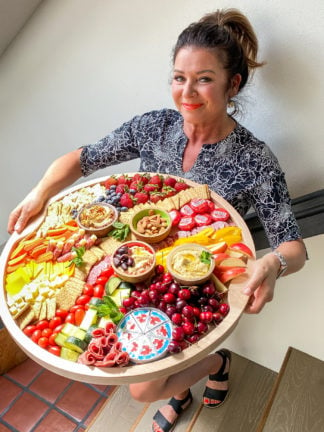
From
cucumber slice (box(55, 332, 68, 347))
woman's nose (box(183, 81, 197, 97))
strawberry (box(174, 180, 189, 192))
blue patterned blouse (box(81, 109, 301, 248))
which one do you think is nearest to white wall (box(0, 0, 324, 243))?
blue patterned blouse (box(81, 109, 301, 248))

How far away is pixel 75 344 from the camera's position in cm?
105

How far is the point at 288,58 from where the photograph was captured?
1533 millimetres

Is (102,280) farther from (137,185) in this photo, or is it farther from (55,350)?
(137,185)

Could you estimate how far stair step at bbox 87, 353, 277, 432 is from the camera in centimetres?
199

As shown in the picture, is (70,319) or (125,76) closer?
(70,319)

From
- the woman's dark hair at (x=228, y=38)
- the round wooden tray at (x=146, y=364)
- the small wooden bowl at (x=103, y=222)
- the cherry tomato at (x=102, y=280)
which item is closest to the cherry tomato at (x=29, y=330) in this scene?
the round wooden tray at (x=146, y=364)

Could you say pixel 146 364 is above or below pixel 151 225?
below

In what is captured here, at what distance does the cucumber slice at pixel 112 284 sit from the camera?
119 centimetres

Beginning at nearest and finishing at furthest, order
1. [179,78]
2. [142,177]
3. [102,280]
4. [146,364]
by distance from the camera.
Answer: [146,364], [102,280], [179,78], [142,177]

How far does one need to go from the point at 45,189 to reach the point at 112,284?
0.66 metres

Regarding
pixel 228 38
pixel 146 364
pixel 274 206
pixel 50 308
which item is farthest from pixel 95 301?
pixel 228 38

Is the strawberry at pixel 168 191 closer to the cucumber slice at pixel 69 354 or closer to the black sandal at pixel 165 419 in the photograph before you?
the cucumber slice at pixel 69 354

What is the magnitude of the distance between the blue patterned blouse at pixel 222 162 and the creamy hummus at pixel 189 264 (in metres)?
0.44

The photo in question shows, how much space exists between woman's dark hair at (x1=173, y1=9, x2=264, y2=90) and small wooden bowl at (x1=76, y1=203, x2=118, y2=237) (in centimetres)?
71
